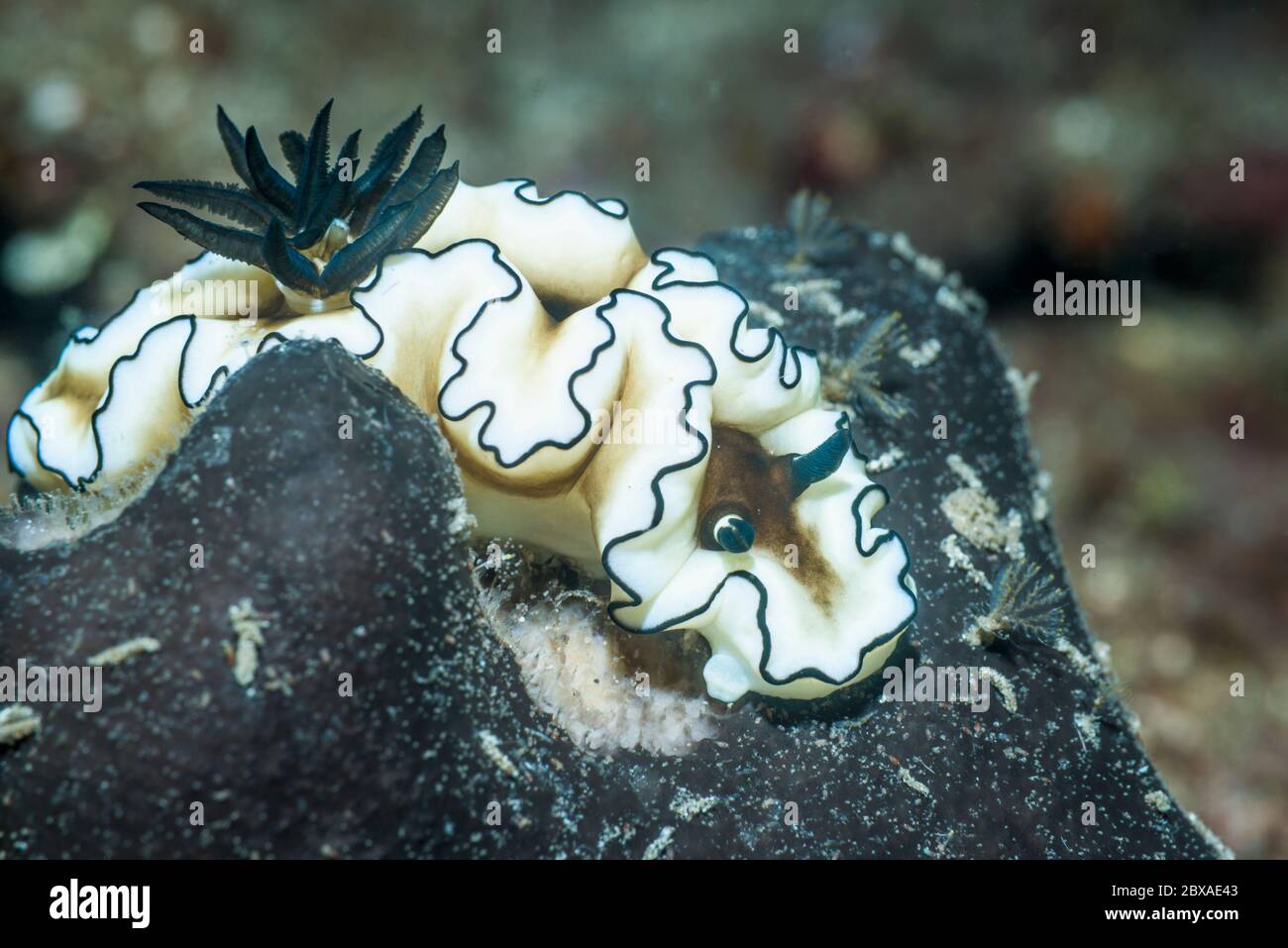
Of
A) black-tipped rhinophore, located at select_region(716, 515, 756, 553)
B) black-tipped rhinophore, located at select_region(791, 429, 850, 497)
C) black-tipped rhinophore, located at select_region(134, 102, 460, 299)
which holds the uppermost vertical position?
black-tipped rhinophore, located at select_region(134, 102, 460, 299)

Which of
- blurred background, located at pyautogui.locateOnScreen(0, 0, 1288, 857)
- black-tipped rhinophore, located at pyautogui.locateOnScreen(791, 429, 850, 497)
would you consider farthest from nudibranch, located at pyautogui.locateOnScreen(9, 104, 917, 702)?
blurred background, located at pyautogui.locateOnScreen(0, 0, 1288, 857)

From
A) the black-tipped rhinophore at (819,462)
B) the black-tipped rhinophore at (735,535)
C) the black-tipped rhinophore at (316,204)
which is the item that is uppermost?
the black-tipped rhinophore at (316,204)

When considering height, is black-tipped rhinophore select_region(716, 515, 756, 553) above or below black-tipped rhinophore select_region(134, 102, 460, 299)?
below

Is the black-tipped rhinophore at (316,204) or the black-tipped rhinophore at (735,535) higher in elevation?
the black-tipped rhinophore at (316,204)

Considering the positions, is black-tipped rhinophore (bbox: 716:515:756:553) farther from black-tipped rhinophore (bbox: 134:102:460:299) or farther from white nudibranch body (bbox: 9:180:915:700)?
black-tipped rhinophore (bbox: 134:102:460:299)

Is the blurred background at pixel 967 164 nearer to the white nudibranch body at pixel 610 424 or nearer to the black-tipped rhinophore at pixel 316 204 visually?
the white nudibranch body at pixel 610 424

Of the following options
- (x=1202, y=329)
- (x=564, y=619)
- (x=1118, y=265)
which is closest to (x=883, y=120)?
(x=1118, y=265)

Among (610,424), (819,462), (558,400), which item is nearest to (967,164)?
(819,462)

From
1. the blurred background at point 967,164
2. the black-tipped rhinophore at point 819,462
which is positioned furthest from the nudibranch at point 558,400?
the blurred background at point 967,164

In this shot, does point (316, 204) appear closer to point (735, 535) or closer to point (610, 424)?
point (610, 424)
